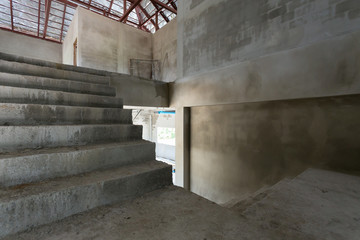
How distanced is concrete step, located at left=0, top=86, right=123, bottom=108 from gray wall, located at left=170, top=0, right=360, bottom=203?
226cm

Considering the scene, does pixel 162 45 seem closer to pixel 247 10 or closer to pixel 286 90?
pixel 247 10

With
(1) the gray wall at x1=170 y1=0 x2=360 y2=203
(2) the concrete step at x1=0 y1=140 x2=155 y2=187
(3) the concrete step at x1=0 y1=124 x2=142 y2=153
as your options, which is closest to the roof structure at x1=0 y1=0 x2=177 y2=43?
(1) the gray wall at x1=170 y1=0 x2=360 y2=203

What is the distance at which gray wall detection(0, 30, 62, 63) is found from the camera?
32.8 ft

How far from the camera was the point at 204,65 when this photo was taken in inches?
155

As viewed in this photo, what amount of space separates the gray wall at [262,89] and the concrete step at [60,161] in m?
2.45

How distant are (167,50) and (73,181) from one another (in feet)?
25.9

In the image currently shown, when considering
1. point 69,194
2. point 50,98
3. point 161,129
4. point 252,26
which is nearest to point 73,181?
point 69,194

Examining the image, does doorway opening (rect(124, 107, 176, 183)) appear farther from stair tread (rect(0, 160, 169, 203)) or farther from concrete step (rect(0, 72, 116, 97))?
stair tread (rect(0, 160, 169, 203))

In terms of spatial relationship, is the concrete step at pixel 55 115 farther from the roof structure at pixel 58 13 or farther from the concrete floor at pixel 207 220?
the roof structure at pixel 58 13

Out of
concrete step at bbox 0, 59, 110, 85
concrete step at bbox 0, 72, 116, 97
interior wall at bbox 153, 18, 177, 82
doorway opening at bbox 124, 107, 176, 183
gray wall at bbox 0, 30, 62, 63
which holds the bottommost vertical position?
doorway opening at bbox 124, 107, 176, 183

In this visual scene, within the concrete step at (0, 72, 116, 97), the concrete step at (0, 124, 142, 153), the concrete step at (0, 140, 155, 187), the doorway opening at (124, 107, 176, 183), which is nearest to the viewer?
the concrete step at (0, 140, 155, 187)

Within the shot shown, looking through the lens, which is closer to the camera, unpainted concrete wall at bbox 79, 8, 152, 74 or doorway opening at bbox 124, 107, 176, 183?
unpainted concrete wall at bbox 79, 8, 152, 74

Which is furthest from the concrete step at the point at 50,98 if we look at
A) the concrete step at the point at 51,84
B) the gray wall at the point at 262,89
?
the gray wall at the point at 262,89

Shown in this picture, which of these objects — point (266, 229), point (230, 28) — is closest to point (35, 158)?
point (266, 229)
